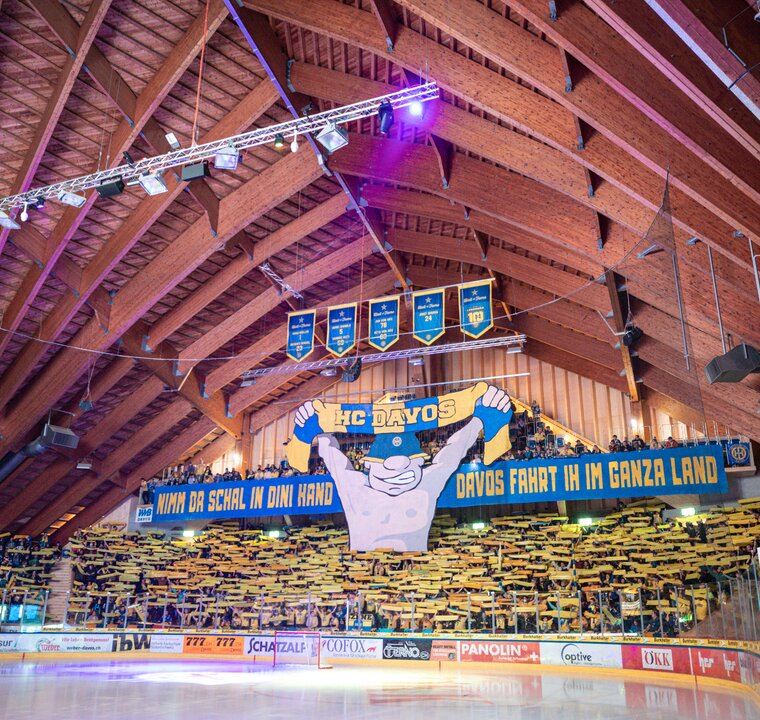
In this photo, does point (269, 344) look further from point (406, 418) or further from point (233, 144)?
point (233, 144)

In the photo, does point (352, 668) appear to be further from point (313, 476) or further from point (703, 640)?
point (703, 640)

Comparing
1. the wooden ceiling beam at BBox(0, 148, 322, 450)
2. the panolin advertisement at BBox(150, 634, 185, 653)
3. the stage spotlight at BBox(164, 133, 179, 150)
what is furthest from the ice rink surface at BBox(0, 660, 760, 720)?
the stage spotlight at BBox(164, 133, 179, 150)

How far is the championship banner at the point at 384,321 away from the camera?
61.6 feet

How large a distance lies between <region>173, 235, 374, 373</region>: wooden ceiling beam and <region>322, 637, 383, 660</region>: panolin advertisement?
393 inches

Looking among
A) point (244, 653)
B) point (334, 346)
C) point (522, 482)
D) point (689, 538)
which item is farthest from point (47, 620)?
point (689, 538)

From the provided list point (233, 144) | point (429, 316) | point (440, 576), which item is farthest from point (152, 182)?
point (440, 576)

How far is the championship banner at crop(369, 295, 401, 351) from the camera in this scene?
18.8 meters

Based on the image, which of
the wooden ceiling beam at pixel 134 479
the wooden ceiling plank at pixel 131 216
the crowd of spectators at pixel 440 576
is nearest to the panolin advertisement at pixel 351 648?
the crowd of spectators at pixel 440 576

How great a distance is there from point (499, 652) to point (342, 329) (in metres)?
9.67

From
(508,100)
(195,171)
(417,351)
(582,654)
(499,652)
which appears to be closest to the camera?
(508,100)

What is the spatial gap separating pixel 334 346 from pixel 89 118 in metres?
8.28

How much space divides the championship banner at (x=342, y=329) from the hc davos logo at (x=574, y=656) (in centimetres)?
953

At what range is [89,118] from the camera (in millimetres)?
14508

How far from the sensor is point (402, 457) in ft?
75.7
